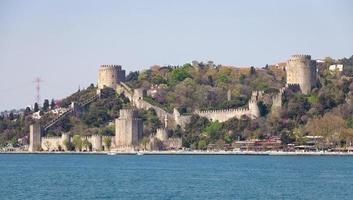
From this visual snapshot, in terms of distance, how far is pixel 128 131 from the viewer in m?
89.3

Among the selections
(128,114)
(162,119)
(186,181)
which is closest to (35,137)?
(128,114)

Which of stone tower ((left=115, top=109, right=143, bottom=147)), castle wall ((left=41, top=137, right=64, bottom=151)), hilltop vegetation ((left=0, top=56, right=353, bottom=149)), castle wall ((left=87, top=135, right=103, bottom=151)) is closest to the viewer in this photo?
hilltop vegetation ((left=0, top=56, right=353, bottom=149))

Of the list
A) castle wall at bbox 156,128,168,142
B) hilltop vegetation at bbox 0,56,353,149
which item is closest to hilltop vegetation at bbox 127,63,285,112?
hilltop vegetation at bbox 0,56,353,149

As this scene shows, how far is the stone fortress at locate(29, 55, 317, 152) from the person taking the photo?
89.4 metres

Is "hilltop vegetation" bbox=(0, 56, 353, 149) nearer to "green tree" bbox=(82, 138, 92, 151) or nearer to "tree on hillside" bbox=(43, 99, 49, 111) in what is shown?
"tree on hillside" bbox=(43, 99, 49, 111)

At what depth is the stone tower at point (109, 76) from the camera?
105m

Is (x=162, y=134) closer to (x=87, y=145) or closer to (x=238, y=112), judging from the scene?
(x=238, y=112)

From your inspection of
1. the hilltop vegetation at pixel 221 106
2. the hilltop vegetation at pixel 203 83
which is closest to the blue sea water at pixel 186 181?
the hilltop vegetation at pixel 221 106

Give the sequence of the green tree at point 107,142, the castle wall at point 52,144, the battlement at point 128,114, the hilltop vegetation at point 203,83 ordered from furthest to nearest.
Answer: the hilltop vegetation at point 203,83 < the castle wall at point 52,144 < the green tree at point 107,142 < the battlement at point 128,114

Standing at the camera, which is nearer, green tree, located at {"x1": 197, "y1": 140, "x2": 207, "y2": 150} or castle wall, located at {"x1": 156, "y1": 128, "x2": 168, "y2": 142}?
green tree, located at {"x1": 197, "y1": 140, "x2": 207, "y2": 150}

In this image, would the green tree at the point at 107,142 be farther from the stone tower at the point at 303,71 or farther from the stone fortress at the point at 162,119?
the stone tower at the point at 303,71

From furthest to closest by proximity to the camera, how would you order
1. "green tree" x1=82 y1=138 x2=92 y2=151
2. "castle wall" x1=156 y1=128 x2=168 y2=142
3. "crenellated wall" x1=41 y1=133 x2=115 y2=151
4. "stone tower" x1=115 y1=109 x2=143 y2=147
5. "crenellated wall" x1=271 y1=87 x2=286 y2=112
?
"green tree" x1=82 y1=138 x2=92 y2=151 < "crenellated wall" x1=41 y1=133 x2=115 y2=151 < "castle wall" x1=156 y1=128 x2=168 y2=142 < "stone tower" x1=115 y1=109 x2=143 y2=147 < "crenellated wall" x1=271 y1=87 x2=286 y2=112

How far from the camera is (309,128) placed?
8381 cm

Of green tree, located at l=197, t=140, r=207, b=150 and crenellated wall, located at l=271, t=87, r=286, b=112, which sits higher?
crenellated wall, located at l=271, t=87, r=286, b=112
